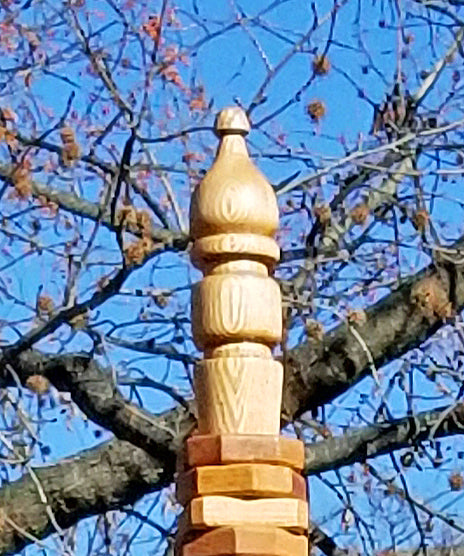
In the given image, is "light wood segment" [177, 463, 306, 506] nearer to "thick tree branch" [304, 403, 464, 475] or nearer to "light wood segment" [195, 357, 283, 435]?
"light wood segment" [195, 357, 283, 435]

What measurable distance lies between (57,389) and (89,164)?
670 mm

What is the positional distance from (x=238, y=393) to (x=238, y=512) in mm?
183

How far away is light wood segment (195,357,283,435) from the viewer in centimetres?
296

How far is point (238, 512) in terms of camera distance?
291 cm

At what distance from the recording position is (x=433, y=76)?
17.7 feet

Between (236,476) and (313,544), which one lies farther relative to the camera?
(313,544)

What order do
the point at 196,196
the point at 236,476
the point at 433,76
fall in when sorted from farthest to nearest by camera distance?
1. the point at 433,76
2. the point at 196,196
3. the point at 236,476

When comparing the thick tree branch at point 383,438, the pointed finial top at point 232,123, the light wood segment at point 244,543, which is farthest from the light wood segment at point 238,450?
the thick tree branch at point 383,438

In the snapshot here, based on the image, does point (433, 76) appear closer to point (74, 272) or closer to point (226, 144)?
point (74, 272)

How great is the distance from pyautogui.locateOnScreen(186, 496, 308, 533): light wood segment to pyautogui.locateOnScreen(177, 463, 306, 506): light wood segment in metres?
0.01

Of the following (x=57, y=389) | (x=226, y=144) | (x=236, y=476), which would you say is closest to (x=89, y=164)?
(x=57, y=389)

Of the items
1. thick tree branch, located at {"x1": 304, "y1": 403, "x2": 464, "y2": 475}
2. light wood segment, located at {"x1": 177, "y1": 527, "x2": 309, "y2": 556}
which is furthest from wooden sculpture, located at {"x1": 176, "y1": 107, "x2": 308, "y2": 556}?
thick tree branch, located at {"x1": 304, "y1": 403, "x2": 464, "y2": 475}

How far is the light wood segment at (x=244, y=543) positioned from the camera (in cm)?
286

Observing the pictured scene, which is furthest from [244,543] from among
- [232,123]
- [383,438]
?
[383,438]
